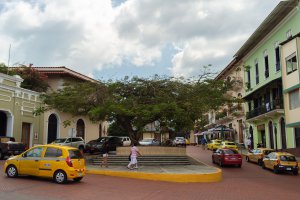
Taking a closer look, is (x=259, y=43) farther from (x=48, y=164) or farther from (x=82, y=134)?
(x=48, y=164)

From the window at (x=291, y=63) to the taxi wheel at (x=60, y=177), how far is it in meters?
20.0

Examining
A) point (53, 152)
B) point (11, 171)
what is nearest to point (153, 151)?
point (53, 152)

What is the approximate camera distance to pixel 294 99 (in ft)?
87.9

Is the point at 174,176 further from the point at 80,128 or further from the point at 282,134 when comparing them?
the point at 80,128

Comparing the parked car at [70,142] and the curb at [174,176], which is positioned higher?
the parked car at [70,142]

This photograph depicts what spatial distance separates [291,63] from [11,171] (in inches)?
874

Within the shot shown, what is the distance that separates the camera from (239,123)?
4869 centimetres

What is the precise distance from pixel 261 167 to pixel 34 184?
57.7 feet

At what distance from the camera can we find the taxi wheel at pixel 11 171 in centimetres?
1507

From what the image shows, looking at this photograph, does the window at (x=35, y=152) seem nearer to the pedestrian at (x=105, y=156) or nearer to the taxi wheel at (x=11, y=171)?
the taxi wheel at (x=11, y=171)

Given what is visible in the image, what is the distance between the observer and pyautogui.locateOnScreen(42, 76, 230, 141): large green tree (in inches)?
934

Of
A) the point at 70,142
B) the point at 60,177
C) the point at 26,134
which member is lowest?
the point at 60,177

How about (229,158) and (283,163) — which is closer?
(283,163)

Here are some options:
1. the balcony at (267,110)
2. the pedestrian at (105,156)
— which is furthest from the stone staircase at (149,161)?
the balcony at (267,110)
